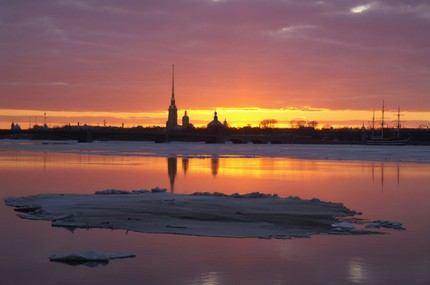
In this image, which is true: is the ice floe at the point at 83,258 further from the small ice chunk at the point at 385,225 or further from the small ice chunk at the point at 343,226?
the small ice chunk at the point at 385,225

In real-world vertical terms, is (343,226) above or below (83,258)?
above

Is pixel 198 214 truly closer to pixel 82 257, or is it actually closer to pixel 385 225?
pixel 385 225

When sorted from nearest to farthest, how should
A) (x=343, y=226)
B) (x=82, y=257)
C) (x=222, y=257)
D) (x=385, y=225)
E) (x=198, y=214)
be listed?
1. (x=82, y=257)
2. (x=222, y=257)
3. (x=343, y=226)
4. (x=385, y=225)
5. (x=198, y=214)

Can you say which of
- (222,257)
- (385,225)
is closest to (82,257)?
(222,257)

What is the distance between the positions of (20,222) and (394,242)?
9.44m

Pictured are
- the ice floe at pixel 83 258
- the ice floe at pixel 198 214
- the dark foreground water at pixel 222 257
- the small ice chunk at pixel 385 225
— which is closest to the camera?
the dark foreground water at pixel 222 257

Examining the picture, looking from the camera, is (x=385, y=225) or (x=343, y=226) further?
(x=385, y=225)

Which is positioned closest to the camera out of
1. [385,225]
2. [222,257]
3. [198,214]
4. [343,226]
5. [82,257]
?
[82,257]

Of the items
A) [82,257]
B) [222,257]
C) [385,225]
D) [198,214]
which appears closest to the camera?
[82,257]

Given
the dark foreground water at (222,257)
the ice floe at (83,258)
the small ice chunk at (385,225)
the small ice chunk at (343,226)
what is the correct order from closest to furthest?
the dark foreground water at (222,257), the ice floe at (83,258), the small ice chunk at (343,226), the small ice chunk at (385,225)

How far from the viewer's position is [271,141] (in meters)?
192

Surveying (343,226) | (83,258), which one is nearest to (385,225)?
(343,226)

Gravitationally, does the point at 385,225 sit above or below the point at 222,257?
above

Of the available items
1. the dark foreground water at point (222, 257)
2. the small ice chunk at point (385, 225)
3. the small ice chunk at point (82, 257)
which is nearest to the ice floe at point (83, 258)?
the small ice chunk at point (82, 257)
